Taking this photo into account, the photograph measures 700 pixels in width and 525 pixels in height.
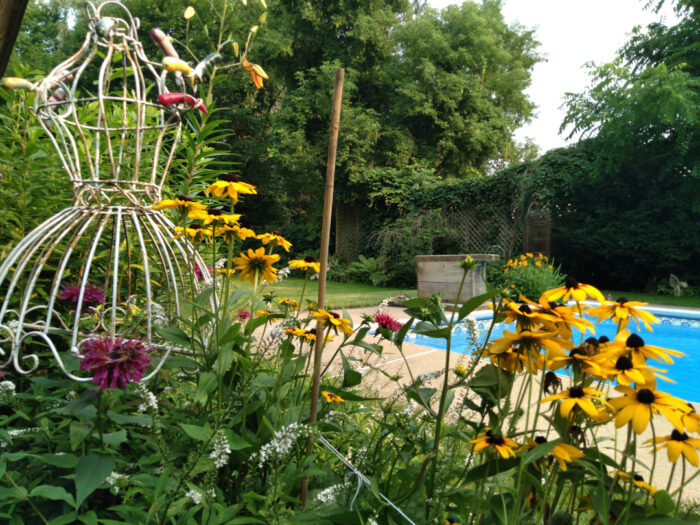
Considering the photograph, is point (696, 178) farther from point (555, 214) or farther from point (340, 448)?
point (340, 448)

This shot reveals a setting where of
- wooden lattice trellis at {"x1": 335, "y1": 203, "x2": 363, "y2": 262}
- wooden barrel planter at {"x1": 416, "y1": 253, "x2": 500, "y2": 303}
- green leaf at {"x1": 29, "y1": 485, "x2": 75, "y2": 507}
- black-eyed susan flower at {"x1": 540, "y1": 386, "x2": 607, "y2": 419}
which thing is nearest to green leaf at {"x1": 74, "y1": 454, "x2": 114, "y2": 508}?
green leaf at {"x1": 29, "y1": 485, "x2": 75, "y2": 507}

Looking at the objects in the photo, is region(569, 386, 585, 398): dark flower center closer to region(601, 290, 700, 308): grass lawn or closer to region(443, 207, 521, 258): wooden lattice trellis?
region(601, 290, 700, 308): grass lawn

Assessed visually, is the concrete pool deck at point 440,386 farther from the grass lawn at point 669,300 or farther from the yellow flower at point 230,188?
the grass lawn at point 669,300

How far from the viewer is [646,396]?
0.60 metres

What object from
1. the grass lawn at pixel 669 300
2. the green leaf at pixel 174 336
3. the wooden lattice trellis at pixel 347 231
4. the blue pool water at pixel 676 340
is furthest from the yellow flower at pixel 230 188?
the wooden lattice trellis at pixel 347 231

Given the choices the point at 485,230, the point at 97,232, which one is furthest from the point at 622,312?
the point at 485,230

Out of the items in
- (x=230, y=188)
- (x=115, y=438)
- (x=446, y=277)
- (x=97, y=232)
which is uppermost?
(x=230, y=188)

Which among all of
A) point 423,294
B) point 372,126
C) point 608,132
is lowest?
point 423,294

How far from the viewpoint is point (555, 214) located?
8.68 m

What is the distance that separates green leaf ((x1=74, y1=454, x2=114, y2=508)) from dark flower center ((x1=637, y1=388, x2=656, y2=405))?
32.7 inches

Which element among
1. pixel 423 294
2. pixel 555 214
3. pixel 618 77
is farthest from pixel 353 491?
pixel 618 77

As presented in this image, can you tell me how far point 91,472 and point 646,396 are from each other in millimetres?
863

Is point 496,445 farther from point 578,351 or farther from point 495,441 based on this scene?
point 578,351

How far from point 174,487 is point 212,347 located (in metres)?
0.32
